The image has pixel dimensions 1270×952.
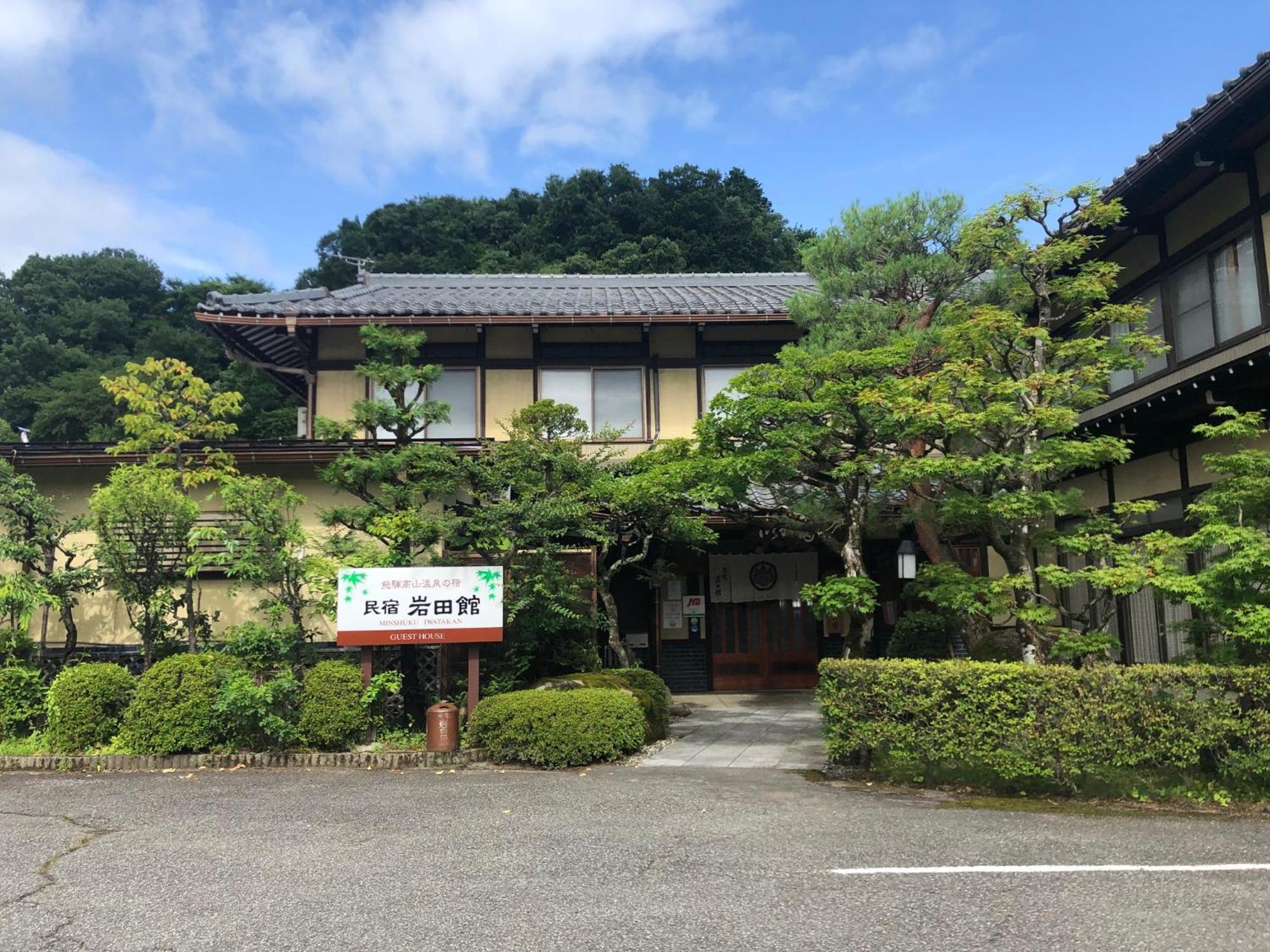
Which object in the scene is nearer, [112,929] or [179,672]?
[112,929]

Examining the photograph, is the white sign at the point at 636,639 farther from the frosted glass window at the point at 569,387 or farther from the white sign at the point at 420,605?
the white sign at the point at 420,605

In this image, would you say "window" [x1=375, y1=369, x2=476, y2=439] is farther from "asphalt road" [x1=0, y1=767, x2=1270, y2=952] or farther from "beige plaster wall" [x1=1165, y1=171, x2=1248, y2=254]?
"beige plaster wall" [x1=1165, y1=171, x2=1248, y2=254]

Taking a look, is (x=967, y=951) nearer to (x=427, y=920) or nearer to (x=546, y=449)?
(x=427, y=920)

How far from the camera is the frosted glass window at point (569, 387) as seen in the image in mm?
15484

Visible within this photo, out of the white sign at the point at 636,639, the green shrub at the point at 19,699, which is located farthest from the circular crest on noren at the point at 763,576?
the green shrub at the point at 19,699

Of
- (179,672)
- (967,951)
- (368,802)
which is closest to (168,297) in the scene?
(179,672)

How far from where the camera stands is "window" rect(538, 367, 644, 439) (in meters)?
15.5

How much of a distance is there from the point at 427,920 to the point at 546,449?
6.65m

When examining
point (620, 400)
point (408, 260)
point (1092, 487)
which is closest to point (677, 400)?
point (620, 400)

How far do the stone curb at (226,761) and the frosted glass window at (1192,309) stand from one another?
9.74 metres

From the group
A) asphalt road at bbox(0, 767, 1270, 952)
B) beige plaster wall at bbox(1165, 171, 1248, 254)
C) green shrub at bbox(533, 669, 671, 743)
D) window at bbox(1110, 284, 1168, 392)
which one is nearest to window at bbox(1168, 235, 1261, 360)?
window at bbox(1110, 284, 1168, 392)

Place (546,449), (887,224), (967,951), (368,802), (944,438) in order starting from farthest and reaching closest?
(887,224) < (546,449) < (944,438) < (368,802) < (967,951)

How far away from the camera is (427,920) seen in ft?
15.1

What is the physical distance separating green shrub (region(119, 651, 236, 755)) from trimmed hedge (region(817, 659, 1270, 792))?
6.82 metres
